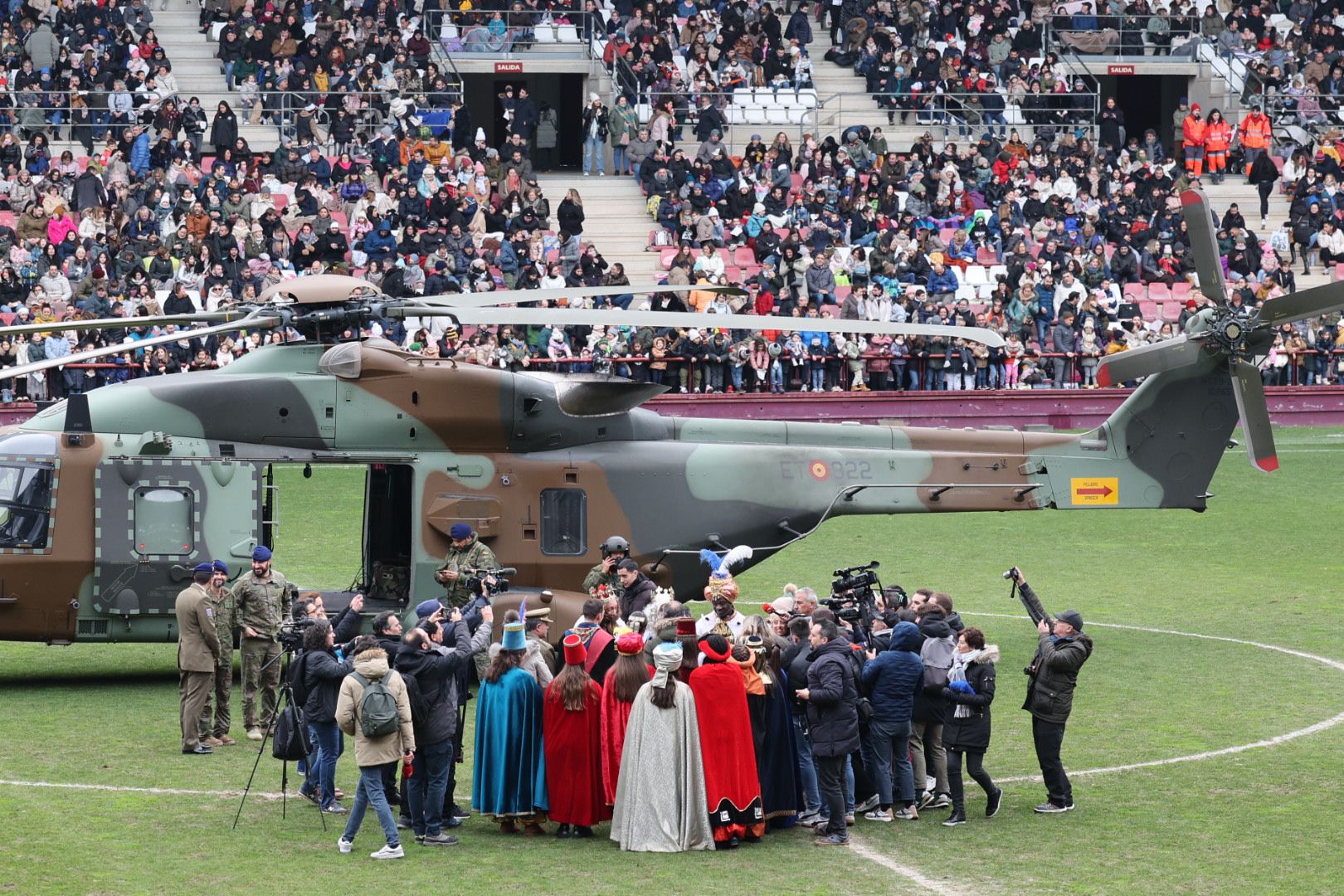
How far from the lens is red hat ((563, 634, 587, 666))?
1231 cm

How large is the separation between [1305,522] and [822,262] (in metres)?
11.2

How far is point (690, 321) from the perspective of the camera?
52.7ft

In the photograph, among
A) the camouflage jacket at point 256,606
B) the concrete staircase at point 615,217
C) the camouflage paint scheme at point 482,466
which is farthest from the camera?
the concrete staircase at point 615,217

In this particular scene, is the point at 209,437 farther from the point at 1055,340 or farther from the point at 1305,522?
the point at 1055,340

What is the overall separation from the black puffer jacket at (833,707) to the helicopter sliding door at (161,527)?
21.3ft

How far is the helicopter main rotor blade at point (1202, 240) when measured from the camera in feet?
58.3

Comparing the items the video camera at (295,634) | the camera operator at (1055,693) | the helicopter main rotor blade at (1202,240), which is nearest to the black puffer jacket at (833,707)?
Answer: the camera operator at (1055,693)

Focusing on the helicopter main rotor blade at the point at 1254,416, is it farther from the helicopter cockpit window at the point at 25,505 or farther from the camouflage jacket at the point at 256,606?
the helicopter cockpit window at the point at 25,505

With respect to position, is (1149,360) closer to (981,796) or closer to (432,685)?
(981,796)

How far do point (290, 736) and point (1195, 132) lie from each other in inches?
1423

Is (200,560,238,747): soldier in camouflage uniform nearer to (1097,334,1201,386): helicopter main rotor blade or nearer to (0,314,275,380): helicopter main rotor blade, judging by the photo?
(0,314,275,380): helicopter main rotor blade

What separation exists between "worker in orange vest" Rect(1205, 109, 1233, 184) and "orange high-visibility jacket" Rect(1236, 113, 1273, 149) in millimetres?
434

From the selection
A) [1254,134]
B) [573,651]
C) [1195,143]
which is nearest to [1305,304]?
[573,651]

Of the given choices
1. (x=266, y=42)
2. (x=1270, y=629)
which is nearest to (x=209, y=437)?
(x=1270, y=629)
